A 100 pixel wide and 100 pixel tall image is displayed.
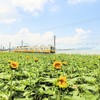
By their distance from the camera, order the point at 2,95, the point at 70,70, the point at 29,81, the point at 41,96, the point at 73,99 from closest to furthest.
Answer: the point at 73,99 < the point at 2,95 < the point at 41,96 < the point at 29,81 < the point at 70,70

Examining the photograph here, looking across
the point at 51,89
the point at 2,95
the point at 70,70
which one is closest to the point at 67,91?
the point at 51,89

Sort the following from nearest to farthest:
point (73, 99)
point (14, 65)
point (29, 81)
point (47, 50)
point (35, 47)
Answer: point (73, 99), point (14, 65), point (29, 81), point (47, 50), point (35, 47)

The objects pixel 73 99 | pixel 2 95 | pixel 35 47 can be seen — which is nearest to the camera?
pixel 73 99

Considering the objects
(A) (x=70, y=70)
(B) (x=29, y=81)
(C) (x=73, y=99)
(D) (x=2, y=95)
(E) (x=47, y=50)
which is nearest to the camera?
(C) (x=73, y=99)

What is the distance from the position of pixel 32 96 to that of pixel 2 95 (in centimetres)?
41

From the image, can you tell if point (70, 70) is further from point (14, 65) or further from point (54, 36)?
point (54, 36)

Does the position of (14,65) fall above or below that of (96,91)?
above

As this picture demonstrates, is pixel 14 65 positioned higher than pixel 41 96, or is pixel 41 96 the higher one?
pixel 14 65

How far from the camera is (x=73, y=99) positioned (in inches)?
69.6

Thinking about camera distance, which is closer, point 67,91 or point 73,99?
point 73,99

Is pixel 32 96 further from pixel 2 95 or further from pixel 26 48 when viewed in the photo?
pixel 26 48

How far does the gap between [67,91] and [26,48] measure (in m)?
46.5

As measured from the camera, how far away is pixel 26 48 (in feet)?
160

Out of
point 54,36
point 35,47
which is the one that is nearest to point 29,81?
point 35,47
